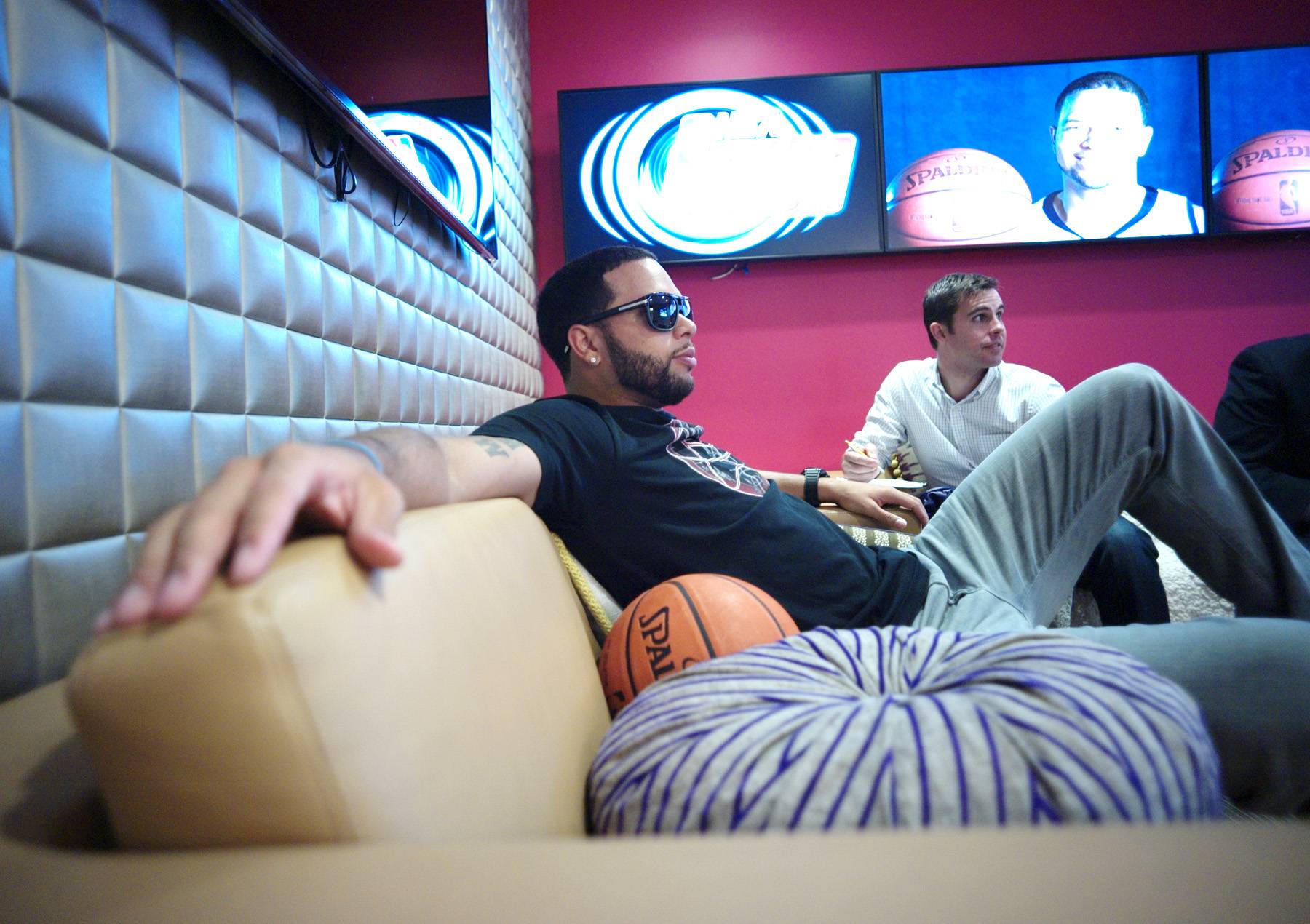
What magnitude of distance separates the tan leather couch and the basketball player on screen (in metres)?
3.89

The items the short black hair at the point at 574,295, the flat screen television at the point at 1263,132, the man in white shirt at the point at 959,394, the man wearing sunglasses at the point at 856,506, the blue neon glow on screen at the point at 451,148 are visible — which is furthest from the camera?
the flat screen television at the point at 1263,132

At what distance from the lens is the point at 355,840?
1.44 ft

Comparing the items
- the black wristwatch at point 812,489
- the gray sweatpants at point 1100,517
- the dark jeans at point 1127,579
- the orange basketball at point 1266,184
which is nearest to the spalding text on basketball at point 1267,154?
the orange basketball at point 1266,184

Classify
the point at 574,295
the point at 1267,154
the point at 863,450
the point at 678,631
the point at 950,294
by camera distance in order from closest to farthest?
the point at 678,631, the point at 574,295, the point at 863,450, the point at 950,294, the point at 1267,154

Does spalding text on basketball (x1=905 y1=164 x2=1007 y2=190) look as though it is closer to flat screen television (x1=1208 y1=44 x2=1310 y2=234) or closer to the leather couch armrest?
flat screen television (x1=1208 y1=44 x2=1310 y2=234)

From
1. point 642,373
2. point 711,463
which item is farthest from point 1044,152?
point 711,463

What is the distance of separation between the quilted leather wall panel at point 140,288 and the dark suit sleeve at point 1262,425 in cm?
266

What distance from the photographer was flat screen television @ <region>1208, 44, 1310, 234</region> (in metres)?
3.54

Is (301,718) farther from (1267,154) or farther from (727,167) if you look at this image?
(1267,154)

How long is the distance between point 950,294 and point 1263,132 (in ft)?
6.85

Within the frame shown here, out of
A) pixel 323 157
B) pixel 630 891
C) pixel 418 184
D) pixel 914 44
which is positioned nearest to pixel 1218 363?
pixel 914 44

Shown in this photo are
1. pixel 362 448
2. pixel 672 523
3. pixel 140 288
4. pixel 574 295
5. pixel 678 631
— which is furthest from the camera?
pixel 574 295

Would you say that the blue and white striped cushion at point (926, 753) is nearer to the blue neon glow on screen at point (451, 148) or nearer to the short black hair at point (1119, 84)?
the blue neon glow on screen at point (451, 148)

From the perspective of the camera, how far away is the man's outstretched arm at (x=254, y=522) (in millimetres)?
432
